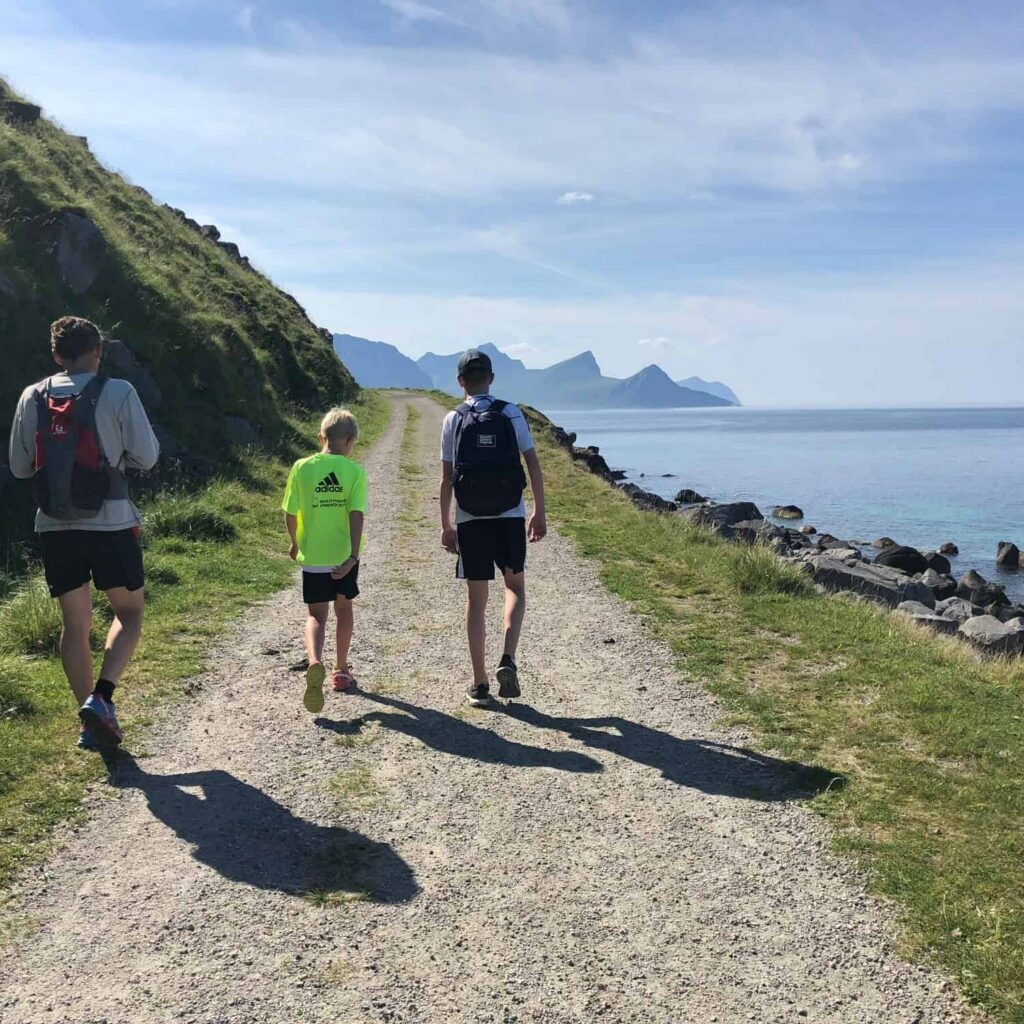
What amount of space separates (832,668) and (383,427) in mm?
31736

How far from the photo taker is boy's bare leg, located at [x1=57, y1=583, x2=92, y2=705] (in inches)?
205

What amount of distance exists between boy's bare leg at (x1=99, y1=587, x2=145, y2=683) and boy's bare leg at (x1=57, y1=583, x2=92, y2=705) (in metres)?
0.12

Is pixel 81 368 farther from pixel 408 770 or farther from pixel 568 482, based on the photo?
pixel 568 482

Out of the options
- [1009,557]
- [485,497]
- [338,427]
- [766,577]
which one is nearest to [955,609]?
[766,577]

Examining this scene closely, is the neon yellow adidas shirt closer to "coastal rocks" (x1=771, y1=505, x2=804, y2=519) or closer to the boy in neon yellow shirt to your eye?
the boy in neon yellow shirt

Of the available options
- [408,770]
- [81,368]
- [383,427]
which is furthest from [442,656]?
[383,427]

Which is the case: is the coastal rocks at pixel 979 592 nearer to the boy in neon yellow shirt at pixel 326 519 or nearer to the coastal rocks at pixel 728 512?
the coastal rocks at pixel 728 512

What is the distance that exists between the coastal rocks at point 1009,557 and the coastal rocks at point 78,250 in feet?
90.2

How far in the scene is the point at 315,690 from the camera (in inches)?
229

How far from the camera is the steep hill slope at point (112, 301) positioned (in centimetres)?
1530

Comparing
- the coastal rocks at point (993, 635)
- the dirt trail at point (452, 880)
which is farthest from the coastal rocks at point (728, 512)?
the dirt trail at point (452, 880)

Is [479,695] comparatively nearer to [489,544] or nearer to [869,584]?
[489,544]

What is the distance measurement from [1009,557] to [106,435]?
29.2 metres

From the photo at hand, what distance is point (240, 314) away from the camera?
30.9m
